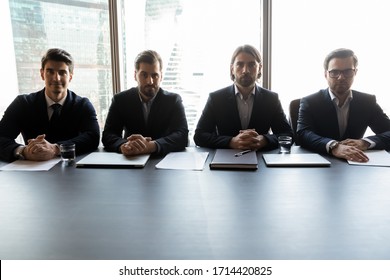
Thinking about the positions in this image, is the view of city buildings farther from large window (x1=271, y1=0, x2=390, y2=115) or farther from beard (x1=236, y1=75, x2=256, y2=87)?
beard (x1=236, y1=75, x2=256, y2=87)

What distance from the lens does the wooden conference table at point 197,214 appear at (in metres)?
0.81

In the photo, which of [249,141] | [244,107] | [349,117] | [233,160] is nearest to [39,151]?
[233,160]

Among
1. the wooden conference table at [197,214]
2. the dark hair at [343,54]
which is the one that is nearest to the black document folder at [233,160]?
the wooden conference table at [197,214]

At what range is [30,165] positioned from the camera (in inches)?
62.6

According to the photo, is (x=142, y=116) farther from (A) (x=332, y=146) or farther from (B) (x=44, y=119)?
(A) (x=332, y=146)

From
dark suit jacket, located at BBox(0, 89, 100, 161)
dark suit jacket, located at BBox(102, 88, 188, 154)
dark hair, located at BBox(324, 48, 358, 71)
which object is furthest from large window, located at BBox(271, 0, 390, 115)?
dark suit jacket, located at BBox(0, 89, 100, 161)

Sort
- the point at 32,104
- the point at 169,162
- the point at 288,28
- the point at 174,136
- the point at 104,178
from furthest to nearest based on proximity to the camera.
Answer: the point at 288,28, the point at 32,104, the point at 174,136, the point at 169,162, the point at 104,178

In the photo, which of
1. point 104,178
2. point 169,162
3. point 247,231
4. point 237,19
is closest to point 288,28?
point 237,19

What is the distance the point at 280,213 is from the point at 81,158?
1.11 m

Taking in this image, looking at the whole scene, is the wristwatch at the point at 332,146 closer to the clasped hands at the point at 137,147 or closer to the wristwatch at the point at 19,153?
the clasped hands at the point at 137,147

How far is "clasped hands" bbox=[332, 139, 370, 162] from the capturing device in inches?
61.7

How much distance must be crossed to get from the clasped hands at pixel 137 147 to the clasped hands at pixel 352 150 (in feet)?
3.06

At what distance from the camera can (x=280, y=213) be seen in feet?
3.32
